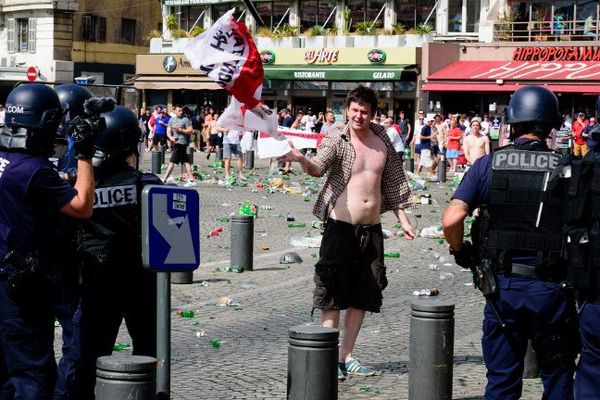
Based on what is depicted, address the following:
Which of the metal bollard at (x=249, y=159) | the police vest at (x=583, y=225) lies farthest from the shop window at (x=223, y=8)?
the police vest at (x=583, y=225)

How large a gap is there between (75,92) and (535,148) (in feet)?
12.8

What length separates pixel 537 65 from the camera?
43344mm

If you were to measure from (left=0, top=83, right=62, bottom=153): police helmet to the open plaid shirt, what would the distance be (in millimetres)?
2528

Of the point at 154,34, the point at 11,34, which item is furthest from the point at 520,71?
the point at 11,34

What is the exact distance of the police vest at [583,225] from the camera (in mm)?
5457

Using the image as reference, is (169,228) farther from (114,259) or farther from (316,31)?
(316,31)

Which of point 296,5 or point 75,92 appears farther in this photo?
point 296,5

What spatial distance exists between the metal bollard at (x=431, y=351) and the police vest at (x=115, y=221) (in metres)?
1.93

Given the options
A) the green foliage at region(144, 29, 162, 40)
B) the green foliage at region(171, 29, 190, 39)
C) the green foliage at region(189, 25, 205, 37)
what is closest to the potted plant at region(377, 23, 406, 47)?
the green foliage at region(189, 25, 205, 37)

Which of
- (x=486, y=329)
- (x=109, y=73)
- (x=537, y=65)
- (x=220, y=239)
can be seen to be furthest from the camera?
(x=109, y=73)

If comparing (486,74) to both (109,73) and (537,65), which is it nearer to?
(537,65)

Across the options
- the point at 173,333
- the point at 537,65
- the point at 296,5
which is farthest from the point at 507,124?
the point at 296,5

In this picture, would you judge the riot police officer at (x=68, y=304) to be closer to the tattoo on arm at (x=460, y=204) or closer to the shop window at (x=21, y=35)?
the tattoo on arm at (x=460, y=204)

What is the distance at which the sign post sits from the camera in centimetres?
Result: 591
